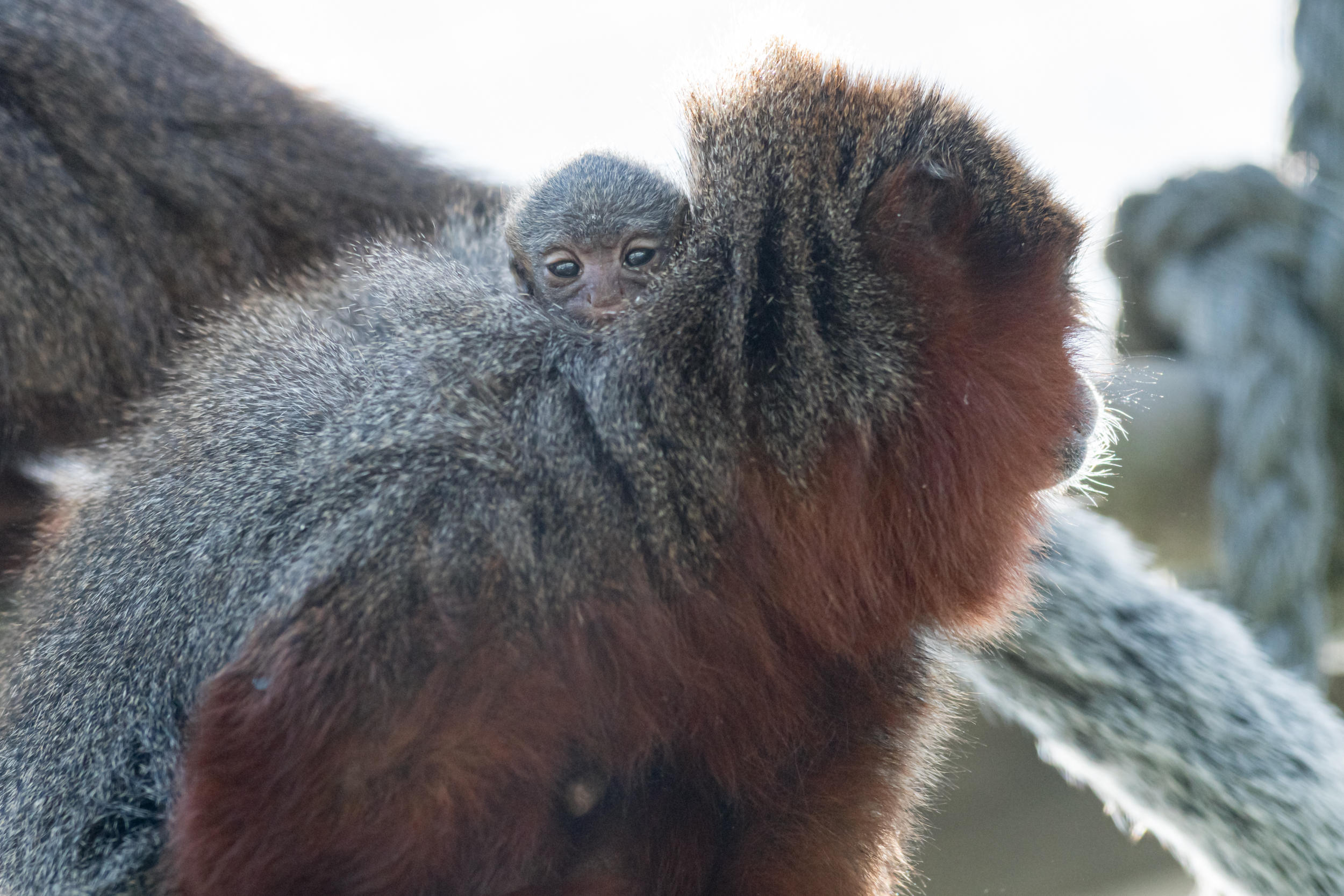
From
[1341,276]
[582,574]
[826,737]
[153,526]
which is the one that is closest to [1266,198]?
[1341,276]

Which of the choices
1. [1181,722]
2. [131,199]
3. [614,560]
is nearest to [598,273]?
[614,560]

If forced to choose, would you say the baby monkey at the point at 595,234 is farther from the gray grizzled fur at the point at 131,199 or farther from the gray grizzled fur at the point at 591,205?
the gray grizzled fur at the point at 131,199

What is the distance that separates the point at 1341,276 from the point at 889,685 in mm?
1344

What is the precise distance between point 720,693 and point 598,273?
0.50 m

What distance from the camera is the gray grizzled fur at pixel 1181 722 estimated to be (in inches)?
65.1

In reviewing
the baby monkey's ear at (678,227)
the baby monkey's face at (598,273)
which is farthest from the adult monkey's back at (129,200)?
the baby monkey's ear at (678,227)

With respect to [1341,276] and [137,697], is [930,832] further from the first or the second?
[1341,276]

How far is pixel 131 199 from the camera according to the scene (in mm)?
1927

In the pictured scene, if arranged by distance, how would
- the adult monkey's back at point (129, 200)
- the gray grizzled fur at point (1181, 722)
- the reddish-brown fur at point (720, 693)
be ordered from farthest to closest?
the adult monkey's back at point (129, 200)
the gray grizzled fur at point (1181, 722)
the reddish-brown fur at point (720, 693)

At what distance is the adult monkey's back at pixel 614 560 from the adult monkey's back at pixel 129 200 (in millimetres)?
774

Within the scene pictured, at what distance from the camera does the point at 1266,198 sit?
212 centimetres

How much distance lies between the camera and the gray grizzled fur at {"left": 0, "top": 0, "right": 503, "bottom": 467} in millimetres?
1843

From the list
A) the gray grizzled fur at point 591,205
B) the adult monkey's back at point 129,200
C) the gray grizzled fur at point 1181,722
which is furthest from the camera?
the adult monkey's back at point 129,200

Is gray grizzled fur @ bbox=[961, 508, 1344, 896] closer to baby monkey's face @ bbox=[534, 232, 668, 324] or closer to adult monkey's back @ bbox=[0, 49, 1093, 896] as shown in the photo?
adult monkey's back @ bbox=[0, 49, 1093, 896]
